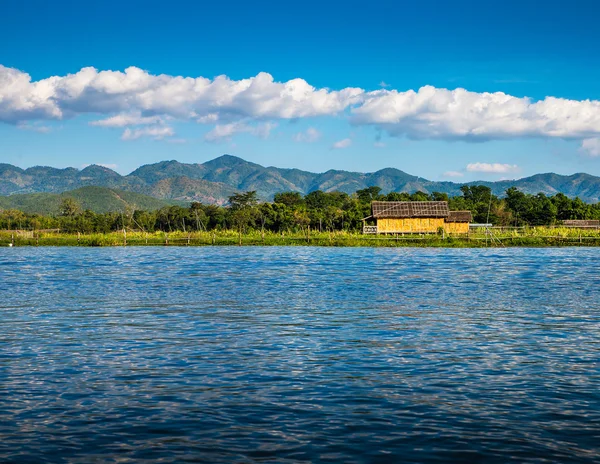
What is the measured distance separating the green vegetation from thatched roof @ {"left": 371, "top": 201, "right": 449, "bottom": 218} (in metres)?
3.73

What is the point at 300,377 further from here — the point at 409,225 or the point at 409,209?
the point at 409,209

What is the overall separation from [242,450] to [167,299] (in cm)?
1476

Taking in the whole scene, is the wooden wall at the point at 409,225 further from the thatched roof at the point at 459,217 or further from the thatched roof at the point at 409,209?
the thatched roof at the point at 459,217

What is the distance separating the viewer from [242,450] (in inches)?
294

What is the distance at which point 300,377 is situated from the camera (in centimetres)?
1077

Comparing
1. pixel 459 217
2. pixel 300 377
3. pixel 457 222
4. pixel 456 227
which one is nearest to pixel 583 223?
pixel 459 217

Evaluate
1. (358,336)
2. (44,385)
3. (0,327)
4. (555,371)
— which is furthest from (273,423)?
(0,327)

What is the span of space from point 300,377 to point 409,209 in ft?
205

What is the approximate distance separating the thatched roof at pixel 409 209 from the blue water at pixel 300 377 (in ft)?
158

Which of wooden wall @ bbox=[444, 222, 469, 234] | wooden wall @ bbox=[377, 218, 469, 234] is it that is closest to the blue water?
wooden wall @ bbox=[377, 218, 469, 234]

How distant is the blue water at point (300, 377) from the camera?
303 inches

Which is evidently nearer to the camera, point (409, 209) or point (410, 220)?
point (410, 220)

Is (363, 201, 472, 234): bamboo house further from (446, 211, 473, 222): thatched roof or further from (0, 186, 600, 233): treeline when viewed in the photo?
(0, 186, 600, 233): treeline

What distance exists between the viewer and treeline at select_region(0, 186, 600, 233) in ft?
269
